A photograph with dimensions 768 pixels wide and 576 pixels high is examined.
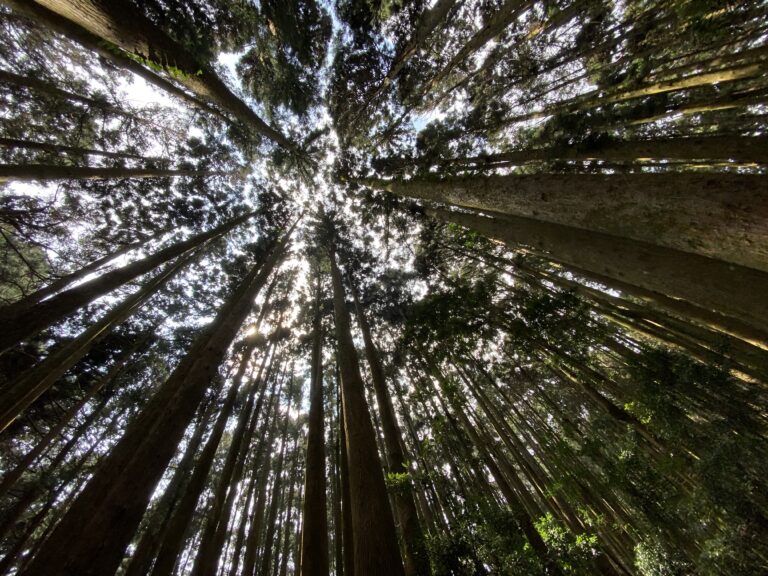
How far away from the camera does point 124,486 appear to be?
3006mm

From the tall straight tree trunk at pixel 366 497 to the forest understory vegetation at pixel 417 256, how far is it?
0.11 ft

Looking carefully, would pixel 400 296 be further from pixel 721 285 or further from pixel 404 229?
pixel 721 285

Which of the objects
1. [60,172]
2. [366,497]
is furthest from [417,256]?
[60,172]

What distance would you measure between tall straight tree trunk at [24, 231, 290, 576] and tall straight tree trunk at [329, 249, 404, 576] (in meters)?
2.14

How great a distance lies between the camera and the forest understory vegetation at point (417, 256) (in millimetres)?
3228

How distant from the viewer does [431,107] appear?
7695mm

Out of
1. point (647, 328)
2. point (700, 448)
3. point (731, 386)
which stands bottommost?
Answer: point (700, 448)

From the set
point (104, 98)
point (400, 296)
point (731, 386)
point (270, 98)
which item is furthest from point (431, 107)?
point (104, 98)

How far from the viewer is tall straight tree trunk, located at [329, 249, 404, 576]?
8.46ft

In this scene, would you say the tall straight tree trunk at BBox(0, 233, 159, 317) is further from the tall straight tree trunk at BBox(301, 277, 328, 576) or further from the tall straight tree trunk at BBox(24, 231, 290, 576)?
A: the tall straight tree trunk at BBox(301, 277, 328, 576)

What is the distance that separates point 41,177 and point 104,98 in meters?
3.41

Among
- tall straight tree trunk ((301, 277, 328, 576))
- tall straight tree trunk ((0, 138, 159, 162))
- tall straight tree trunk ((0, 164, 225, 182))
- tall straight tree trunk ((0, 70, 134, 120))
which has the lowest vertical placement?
tall straight tree trunk ((301, 277, 328, 576))

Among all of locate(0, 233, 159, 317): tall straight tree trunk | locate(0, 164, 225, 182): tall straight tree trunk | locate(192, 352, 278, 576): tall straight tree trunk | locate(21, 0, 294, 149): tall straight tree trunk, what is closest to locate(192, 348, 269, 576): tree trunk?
locate(192, 352, 278, 576): tall straight tree trunk

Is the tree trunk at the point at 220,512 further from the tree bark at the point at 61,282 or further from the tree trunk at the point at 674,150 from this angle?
the tree trunk at the point at 674,150
